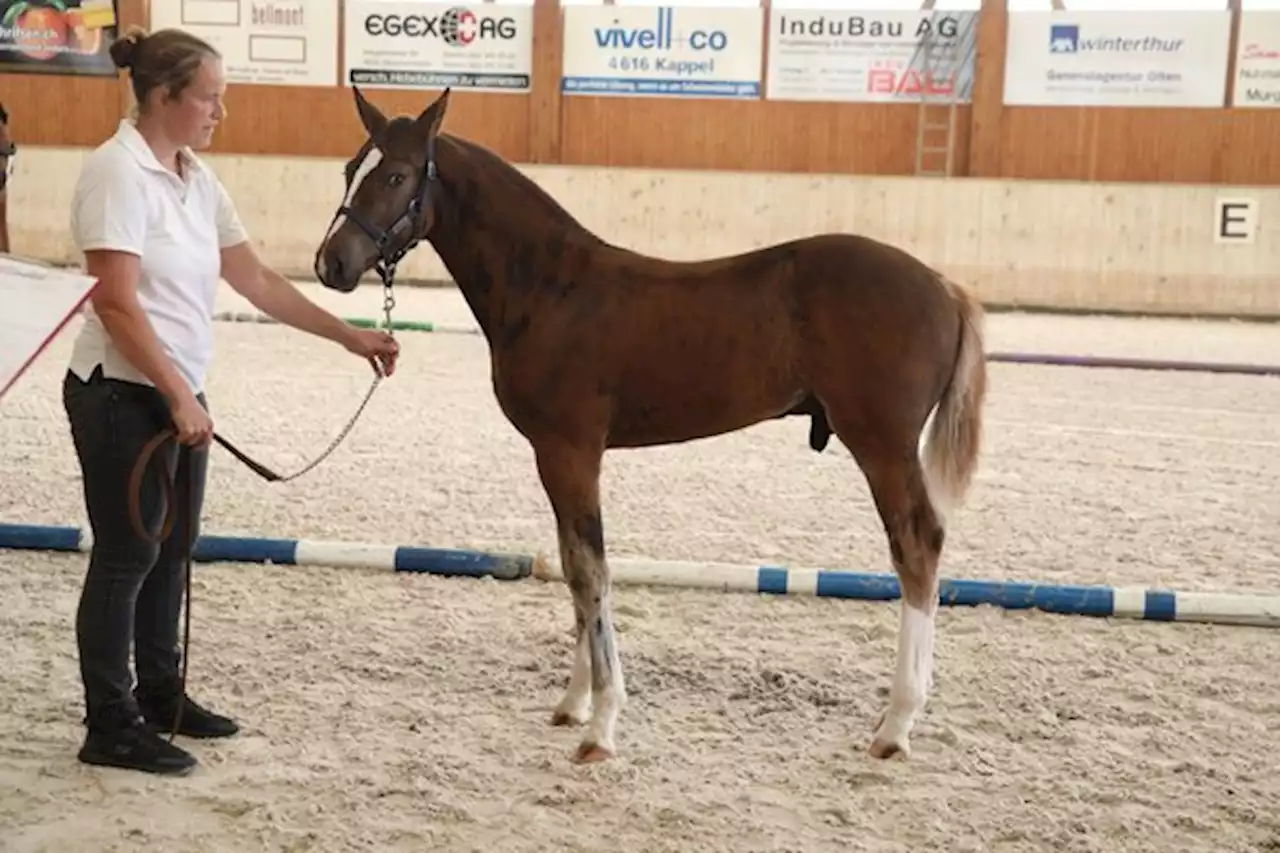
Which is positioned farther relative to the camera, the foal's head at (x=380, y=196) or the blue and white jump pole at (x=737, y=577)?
the blue and white jump pole at (x=737, y=577)

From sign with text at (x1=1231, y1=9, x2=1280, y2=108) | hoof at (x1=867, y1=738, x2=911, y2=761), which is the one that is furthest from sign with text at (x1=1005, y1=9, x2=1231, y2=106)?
hoof at (x1=867, y1=738, x2=911, y2=761)

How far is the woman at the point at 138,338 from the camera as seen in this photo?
2.75m

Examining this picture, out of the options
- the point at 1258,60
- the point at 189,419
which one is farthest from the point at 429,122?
the point at 1258,60

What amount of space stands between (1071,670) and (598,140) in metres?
14.7

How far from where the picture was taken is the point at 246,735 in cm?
321

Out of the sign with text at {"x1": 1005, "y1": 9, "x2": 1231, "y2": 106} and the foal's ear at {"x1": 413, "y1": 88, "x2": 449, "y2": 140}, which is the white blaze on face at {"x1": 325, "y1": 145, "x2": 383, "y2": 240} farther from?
the sign with text at {"x1": 1005, "y1": 9, "x2": 1231, "y2": 106}

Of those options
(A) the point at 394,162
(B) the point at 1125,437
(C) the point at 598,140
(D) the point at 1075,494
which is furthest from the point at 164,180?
(C) the point at 598,140

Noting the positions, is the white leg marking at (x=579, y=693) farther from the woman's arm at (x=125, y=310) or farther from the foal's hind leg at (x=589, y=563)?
the woman's arm at (x=125, y=310)

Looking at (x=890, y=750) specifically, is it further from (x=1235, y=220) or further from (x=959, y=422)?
(x=1235, y=220)

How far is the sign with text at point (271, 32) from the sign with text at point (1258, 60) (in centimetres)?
1149

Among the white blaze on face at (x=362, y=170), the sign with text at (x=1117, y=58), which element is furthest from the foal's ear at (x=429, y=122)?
the sign with text at (x=1117, y=58)

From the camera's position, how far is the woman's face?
283 centimetres

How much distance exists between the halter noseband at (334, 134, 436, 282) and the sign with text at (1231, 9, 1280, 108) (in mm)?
15660

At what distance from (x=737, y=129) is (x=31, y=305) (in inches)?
610
